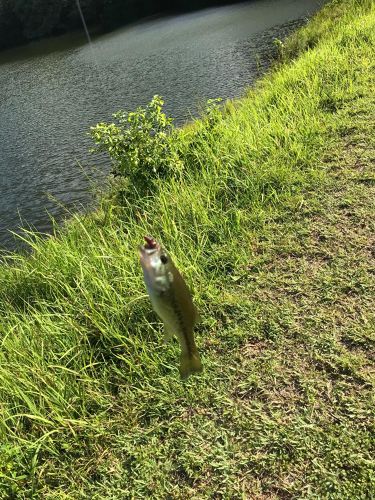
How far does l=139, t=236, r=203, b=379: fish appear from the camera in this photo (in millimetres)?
1698

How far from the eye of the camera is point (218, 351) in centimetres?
311

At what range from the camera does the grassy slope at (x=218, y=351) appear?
2469mm

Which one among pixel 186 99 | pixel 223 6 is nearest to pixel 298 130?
pixel 186 99

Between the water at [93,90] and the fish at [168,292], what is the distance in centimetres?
403

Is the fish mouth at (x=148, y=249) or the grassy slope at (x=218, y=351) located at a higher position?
the fish mouth at (x=148, y=249)

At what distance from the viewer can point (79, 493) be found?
8.29 ft

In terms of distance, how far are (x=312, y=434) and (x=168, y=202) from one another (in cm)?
287

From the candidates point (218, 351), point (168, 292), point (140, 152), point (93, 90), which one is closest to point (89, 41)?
point (93, 90)

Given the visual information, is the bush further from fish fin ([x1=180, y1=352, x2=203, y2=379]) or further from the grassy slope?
fish fin ([x1=180, y1=352, x2=203, y2=379])

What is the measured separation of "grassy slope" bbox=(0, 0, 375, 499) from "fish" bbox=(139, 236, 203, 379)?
2.65ft

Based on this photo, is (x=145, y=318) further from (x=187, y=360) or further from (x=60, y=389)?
(x=187, y=360)

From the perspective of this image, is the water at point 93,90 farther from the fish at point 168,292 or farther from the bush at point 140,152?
the fish at point 168,292

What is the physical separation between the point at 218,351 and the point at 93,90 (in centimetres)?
1705

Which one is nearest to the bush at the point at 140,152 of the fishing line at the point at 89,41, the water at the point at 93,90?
the water at the point at 93,90
